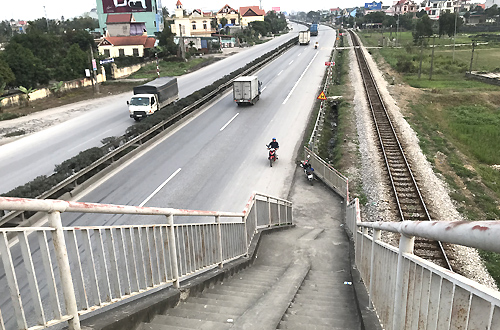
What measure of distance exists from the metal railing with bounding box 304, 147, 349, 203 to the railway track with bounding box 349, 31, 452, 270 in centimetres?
200

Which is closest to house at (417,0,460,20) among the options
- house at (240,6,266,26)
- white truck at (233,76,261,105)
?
house at (240,6,266,26)

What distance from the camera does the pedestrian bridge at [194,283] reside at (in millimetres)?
2400

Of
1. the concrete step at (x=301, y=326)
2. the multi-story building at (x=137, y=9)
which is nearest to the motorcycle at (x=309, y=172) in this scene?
the concrete step at (x=301, y=326)

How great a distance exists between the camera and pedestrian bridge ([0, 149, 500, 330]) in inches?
94.5

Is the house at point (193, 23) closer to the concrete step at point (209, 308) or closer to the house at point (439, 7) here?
the house at point (439, 7)

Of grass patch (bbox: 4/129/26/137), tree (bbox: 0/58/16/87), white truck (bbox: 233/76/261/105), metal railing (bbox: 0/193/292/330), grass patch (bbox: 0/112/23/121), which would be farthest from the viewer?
tree (bbox: 0/58/16/87)

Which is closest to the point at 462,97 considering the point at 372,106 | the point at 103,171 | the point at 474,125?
the point at 474,125

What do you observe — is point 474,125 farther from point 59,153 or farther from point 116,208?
point 116,208

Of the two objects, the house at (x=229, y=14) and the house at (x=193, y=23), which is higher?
the house at (x=229, y=14)

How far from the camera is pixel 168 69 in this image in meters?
51.6

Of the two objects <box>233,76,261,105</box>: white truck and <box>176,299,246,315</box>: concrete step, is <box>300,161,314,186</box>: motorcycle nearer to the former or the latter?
<box>233,76,261,105</box>: white truck

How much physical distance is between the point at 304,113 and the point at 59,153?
16265 mm

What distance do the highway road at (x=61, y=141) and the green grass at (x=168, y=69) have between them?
456 inches

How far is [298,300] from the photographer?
632 cm
